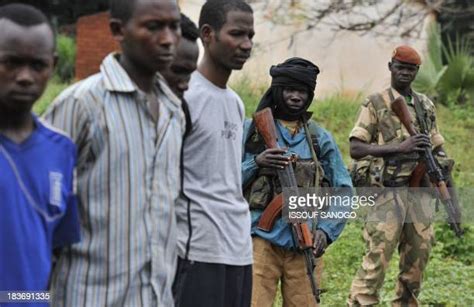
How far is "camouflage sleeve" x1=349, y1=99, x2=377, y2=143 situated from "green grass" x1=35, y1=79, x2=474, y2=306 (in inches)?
51.3

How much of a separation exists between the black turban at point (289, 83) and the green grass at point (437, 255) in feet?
6.39

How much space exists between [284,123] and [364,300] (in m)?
1.69

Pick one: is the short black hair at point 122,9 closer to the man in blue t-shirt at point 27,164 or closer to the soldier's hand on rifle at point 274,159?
the man in blue t-shirt at point 27,164

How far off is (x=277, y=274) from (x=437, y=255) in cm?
378

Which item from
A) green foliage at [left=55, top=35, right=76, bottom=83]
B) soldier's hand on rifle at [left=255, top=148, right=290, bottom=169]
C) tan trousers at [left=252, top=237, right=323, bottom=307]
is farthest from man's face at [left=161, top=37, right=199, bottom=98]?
green foliage at [left=55, top=35, right=76, bottom=83]

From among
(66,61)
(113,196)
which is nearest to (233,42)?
(113,196)

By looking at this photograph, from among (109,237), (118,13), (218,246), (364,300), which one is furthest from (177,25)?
(364,300)

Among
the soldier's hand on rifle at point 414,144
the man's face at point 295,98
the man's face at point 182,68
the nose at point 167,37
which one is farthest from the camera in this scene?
the soldier's hand on rifle at point 414,144

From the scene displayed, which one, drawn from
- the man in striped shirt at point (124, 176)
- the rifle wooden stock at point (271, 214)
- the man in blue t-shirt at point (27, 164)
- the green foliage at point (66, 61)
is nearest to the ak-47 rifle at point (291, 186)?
the rifle wooden stock at point (271, 214)

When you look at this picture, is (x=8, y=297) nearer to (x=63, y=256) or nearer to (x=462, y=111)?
(x=63, y=256)

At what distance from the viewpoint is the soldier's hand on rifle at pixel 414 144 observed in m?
6.82

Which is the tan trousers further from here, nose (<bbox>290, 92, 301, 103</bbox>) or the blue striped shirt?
the blue striped shirt

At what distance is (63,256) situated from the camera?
3.37 meters

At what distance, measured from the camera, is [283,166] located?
559 centimetres
